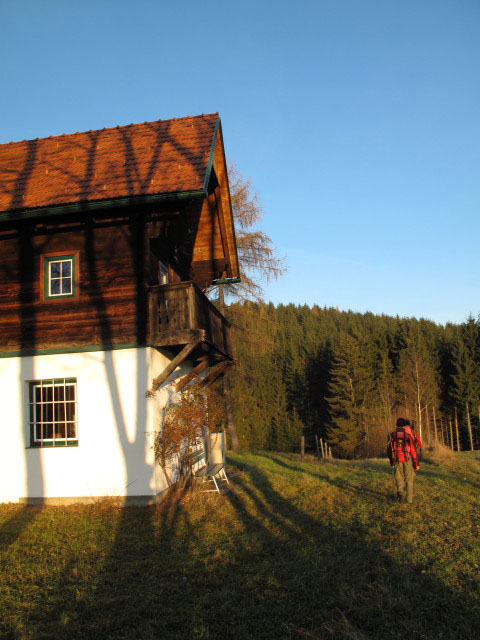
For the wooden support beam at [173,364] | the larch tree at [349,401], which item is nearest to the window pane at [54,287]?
the wooden support beam at [173,364]

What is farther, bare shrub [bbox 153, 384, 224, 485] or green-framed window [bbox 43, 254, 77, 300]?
green-framed window [bbox 43, 254, 77, 300]

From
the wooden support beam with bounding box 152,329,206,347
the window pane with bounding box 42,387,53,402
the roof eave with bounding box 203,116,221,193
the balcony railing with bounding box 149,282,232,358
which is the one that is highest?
the roof eave with bounding box 203,116,221,193

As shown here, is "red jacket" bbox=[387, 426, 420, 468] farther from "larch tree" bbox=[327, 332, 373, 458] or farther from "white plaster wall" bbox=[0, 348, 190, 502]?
"larch tree" bbox=[327, 332, 373, 458]

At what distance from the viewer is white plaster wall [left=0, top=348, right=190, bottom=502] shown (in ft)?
35.0

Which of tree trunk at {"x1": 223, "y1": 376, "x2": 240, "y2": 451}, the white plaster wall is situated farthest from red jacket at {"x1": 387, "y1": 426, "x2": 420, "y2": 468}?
tree trunk at {"x1": 223, "y1": 376, "x2": 240, "y2": 451}

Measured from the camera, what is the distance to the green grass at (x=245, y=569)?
489 centimetres

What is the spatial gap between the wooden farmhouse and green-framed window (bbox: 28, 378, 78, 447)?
26 millimetres

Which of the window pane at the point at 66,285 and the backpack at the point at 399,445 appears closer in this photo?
the backpack at the point at 399,445

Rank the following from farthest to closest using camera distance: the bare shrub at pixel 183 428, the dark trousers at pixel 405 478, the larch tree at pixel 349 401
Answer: the larch tree at pixel 349 401 < the bare shrub at pixel 183 428 < the dark trousers at pixel 405 478

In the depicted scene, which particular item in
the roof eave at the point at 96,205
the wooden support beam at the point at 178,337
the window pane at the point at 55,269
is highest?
the roof eave at the point at 96,205

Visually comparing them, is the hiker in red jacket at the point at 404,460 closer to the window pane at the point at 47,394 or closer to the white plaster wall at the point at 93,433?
the white plaster wall at the point at 93,433

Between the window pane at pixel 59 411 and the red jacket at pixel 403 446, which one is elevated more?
the window pane at pixel 59 411

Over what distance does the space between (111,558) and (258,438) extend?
163ft

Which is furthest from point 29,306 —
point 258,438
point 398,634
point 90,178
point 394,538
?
point 258,438
